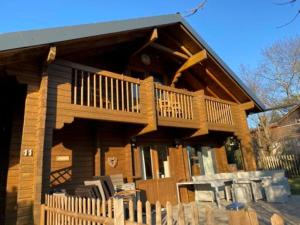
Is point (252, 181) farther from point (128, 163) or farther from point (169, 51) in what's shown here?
point (169, 51)

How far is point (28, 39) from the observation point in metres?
4.92

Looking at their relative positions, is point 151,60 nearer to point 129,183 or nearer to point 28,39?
point 129,183

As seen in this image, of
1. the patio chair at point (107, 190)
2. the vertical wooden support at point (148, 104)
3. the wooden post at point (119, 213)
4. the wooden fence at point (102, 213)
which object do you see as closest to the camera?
the wooden fence at point (102, 213)

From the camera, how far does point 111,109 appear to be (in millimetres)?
6801

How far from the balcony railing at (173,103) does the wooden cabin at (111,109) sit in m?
0.04

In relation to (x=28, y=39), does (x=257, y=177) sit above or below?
below

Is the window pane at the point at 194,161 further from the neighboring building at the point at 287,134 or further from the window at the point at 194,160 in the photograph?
the neighboring building at the point at 287,134

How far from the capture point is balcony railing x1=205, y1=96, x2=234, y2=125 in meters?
9.79

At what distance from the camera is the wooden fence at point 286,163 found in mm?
16688

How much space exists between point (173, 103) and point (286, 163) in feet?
40.4

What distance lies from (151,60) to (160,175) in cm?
475

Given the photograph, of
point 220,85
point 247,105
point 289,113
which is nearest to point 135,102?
point 220,85

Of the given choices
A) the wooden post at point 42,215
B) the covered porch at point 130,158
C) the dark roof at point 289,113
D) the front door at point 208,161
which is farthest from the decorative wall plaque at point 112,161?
the dark roof at point 289,113

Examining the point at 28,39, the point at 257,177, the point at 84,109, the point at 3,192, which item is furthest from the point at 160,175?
the point at 28,39
